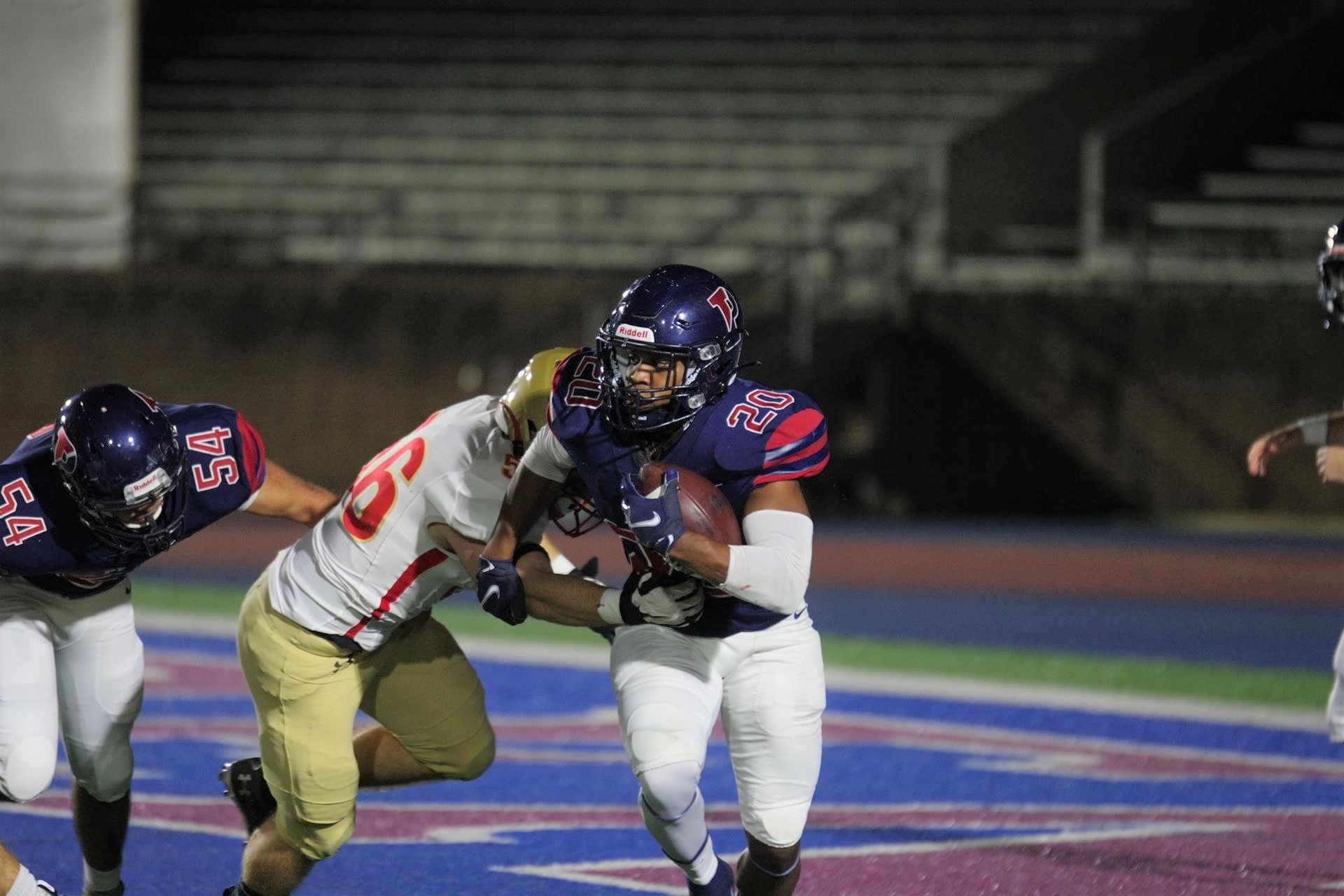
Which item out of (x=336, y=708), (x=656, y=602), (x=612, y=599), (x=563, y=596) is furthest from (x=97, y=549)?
(x=656, y=602)

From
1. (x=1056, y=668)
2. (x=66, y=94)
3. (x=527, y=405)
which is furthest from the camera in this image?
(x=66, y=94)

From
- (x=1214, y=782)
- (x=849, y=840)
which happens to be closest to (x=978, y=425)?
(x=1214, y=782)

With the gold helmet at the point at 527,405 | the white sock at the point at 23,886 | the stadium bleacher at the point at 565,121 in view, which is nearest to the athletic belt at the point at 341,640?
the gold helmet at the point at 527,405

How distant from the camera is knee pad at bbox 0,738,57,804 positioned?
425 centimetres

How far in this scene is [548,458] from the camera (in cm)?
414

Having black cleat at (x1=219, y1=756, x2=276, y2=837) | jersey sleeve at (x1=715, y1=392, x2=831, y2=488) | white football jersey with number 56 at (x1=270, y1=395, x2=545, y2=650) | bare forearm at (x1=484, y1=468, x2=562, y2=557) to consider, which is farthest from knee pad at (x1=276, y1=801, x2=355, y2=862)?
jersey sleeve at (x1=715, y1=392, x2=831, y2=488)

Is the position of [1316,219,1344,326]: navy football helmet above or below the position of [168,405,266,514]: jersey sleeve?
above

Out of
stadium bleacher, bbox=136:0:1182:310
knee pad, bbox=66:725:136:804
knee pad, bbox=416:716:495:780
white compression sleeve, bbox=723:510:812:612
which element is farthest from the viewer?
stadium bleacher, bbox=136:0:1182:310

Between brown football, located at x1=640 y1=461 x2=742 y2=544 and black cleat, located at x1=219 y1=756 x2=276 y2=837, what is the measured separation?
137 cm

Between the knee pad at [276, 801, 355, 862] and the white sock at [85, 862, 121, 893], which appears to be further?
the white sock at [85, 862, 121, 893]

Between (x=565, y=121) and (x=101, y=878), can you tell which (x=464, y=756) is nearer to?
(x=101, y=878)

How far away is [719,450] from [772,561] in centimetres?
30

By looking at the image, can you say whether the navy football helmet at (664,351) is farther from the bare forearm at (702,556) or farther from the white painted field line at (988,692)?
the white painted field line at (988,692)

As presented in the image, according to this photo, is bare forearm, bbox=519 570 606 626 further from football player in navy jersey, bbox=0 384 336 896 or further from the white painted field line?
the white painted field line
